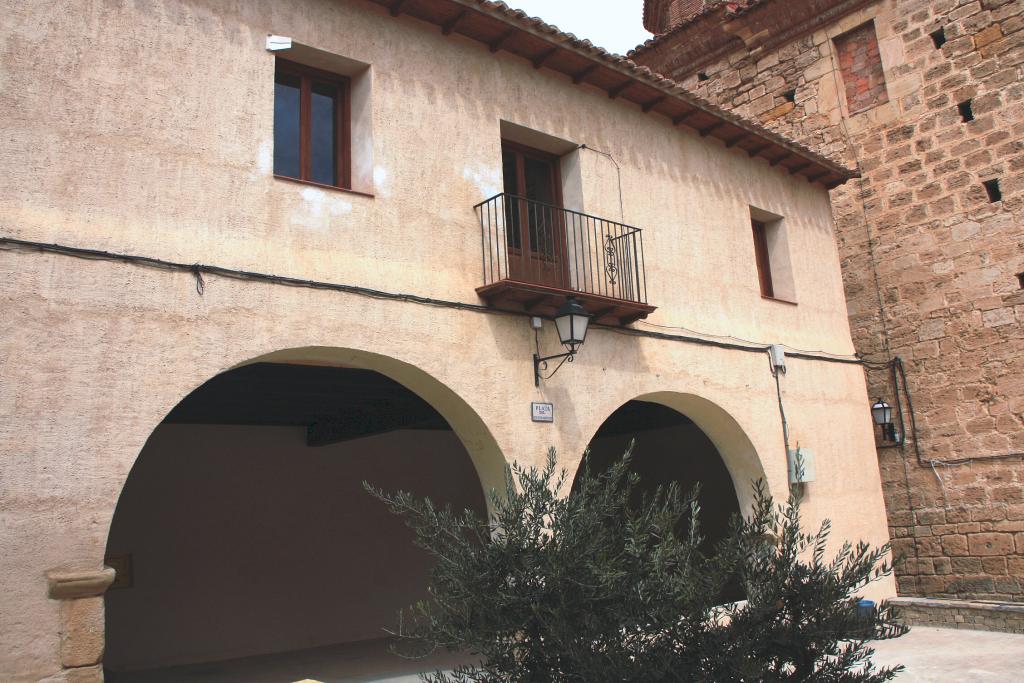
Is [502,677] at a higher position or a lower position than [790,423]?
lower

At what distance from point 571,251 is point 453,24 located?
7.63ft

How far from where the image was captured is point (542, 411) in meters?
7.51

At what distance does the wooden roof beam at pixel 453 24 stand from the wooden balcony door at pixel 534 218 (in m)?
1.23

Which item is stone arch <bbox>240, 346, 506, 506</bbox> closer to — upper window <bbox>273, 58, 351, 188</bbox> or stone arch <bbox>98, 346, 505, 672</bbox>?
stone arch <bbox>98, 346, 505, 672</bbox>

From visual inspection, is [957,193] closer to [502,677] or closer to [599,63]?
[599,63]

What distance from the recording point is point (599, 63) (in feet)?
28.2

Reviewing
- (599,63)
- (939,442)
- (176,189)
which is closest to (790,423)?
(939,442)

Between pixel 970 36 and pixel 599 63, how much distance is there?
635 cm

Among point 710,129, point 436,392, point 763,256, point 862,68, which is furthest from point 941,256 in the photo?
point 436,392

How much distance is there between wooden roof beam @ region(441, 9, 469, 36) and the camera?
7508mm

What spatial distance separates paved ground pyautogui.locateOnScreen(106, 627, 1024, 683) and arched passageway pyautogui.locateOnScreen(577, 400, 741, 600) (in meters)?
3.61

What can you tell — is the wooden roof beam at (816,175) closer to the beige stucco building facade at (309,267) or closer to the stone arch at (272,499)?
the beige stucco building facade at (309,267)

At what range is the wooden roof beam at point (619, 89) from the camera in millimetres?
9008

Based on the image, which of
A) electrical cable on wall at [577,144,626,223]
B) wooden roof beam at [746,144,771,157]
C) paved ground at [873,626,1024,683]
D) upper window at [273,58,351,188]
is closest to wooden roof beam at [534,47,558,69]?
electrical cable on wall at [577,144,626,223]
